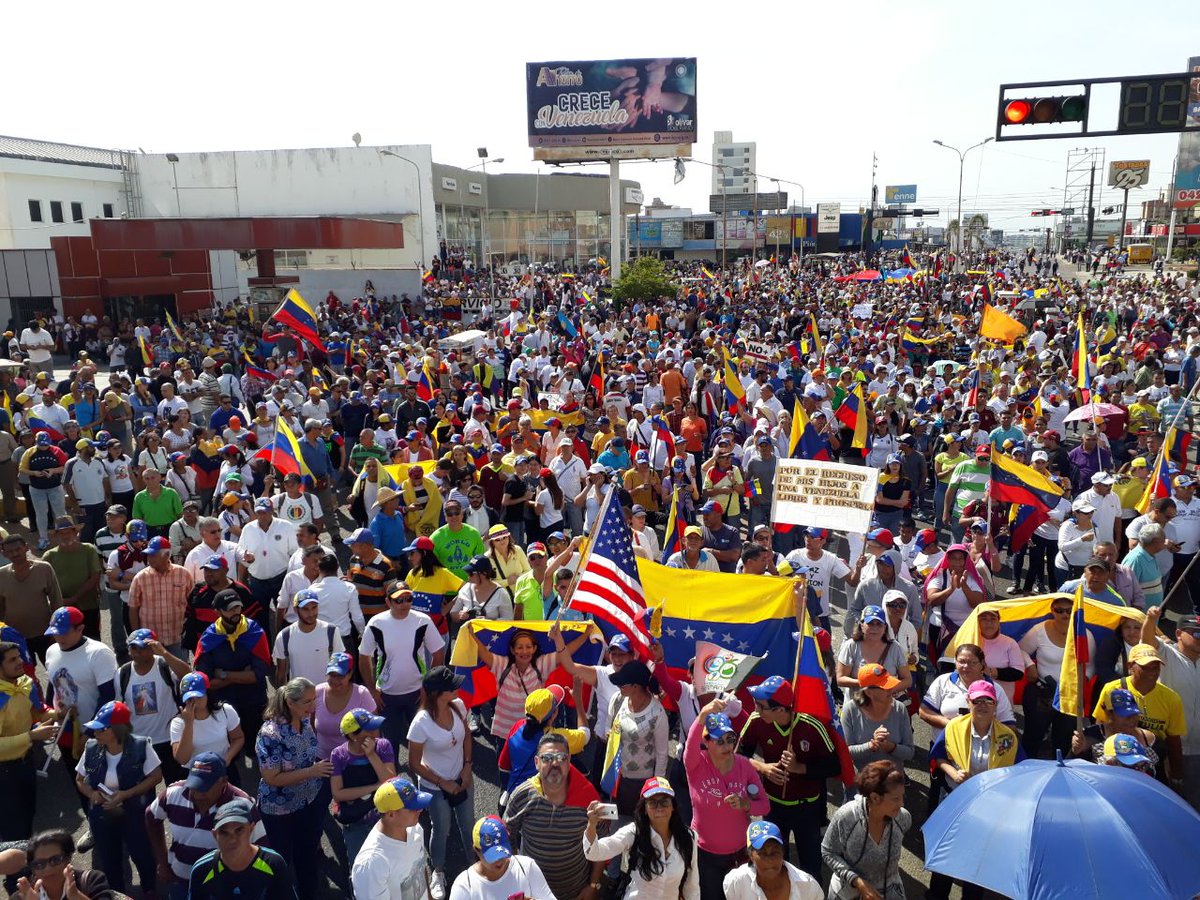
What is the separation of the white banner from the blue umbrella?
397 centimetres

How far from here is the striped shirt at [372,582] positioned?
733cm

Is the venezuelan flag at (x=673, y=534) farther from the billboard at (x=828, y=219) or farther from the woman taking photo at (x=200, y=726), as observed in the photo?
the billboard at (x=828, y=219)

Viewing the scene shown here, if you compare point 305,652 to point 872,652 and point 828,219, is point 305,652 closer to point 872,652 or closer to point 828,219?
point 872,652

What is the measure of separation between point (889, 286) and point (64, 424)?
37338 mm

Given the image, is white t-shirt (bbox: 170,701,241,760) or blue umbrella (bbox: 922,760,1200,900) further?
white t-shirt (bbox: 170,701,241,760)

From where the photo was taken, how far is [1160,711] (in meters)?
5.47

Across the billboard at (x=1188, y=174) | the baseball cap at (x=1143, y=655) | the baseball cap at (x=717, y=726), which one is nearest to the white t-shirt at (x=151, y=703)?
the baseball cap at (x=717, y=726)

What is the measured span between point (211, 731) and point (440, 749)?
1348mm

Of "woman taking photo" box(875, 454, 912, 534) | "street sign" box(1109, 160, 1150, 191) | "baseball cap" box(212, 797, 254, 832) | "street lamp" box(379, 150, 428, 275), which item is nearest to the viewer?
"baseball cap" box(212, 797, 254, 832)

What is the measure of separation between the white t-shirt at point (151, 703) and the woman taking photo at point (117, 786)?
495 mm

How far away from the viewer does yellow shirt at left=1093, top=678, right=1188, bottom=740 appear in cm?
545

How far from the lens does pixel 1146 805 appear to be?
11.8 ft

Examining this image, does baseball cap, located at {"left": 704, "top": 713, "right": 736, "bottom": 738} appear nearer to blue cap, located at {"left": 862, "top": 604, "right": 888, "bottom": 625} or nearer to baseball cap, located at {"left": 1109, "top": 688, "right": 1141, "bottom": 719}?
blue cap, located at {"left": 862, "top": 604, "right": 888, "bottom": 625}

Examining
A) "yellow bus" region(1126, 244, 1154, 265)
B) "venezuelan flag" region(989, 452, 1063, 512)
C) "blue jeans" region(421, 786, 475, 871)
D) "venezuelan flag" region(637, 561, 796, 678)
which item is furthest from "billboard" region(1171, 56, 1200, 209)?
Result: "blue jeans" region(421, 786, 475, 871)
